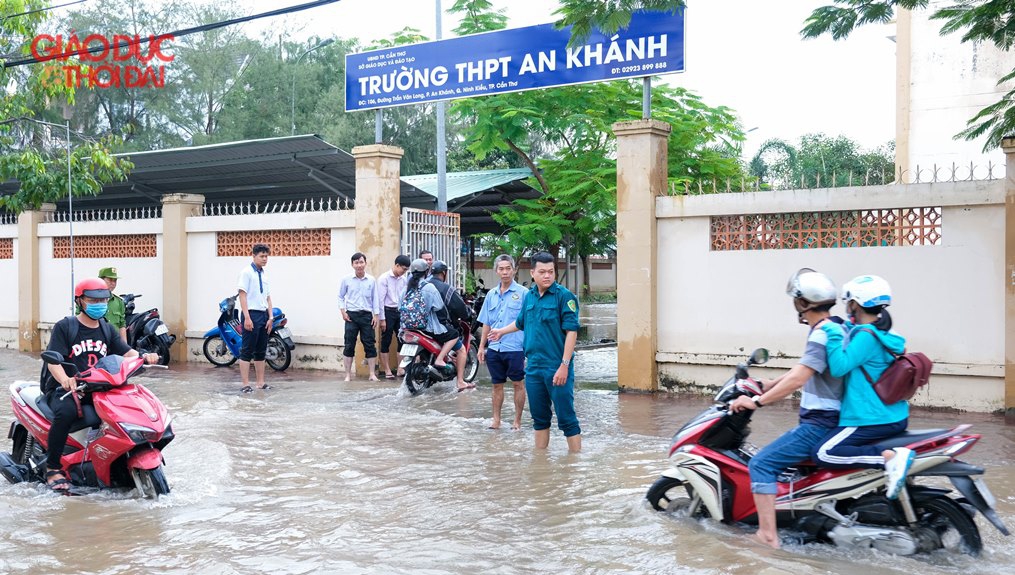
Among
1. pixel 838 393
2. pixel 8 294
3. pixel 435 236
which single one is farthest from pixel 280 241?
pixel 838 393

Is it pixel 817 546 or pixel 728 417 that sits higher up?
pixel 728 417

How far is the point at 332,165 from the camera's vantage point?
16.4 metres

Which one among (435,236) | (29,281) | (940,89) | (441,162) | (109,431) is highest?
(940,89)

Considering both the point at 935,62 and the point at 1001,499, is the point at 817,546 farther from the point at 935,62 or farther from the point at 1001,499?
the point at 935,62

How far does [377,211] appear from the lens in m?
12.4

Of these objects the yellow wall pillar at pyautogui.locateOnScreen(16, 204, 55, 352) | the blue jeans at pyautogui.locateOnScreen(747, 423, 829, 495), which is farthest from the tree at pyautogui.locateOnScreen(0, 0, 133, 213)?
the blue jeans at pyautogui.locateOnScreen(747, 423, 829, 495)

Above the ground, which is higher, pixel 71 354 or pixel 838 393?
pixel 71 354

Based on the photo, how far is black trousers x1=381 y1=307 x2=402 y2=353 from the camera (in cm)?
1216

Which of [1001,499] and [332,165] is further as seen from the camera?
[332,165]

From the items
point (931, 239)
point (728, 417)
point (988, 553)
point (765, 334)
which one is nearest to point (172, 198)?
point (765, 334)

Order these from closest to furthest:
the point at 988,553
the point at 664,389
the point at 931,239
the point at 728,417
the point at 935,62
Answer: the point at 988,553 < the point at 728,417 < the point at 931,239 < the point at 664,389 < the point at 935,62

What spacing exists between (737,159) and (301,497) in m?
12.9

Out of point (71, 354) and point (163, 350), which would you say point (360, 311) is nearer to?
point (163, 350)

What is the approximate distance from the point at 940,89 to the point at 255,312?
46.6ft
